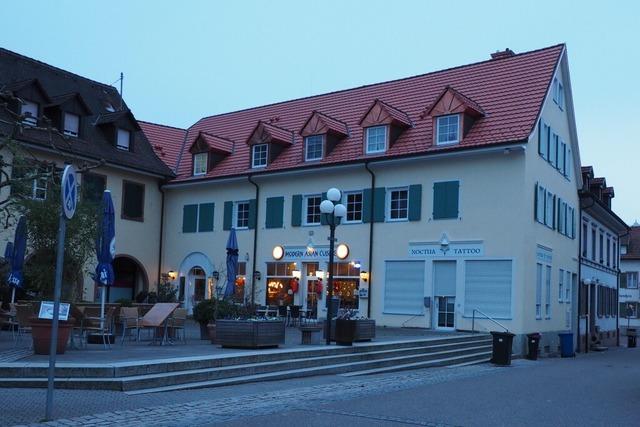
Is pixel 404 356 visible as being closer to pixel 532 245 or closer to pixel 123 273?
pixel 532 245

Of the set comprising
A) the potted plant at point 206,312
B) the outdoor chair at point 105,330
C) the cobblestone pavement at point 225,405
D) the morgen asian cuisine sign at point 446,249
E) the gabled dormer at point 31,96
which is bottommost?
the cobblestone pavement at point 225,405

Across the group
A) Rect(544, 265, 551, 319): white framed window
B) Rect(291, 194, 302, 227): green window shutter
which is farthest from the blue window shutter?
Rect(544, 265, 551, 319): white framed window

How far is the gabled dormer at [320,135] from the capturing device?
29953mm

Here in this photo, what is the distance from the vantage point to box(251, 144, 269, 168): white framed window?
32.0 m

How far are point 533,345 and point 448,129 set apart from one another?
25.3 ft

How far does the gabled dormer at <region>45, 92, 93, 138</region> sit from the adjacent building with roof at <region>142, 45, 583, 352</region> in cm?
520

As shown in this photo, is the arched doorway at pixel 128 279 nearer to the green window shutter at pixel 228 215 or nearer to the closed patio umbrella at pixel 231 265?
the green window shutter at pixel 228 215

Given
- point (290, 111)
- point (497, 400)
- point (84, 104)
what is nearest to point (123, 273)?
point (84, 104)

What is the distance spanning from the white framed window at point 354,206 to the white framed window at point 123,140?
33.6ft

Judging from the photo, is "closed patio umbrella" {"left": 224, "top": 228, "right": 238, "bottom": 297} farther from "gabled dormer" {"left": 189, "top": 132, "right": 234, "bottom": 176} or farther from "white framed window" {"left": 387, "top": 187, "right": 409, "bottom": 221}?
"gabled dormer" {"left": 189, "top": 132, "right": 234, "bottom": 176}

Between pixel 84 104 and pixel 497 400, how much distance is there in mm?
22852

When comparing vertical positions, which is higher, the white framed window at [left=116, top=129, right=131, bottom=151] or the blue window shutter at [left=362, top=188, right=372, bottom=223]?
the white framed window at [left=116, top=129, right=131, bottom=151]

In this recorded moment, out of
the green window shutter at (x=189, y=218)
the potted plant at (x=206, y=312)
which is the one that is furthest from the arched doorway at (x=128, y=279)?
the potted plant at (x=206, y=312)

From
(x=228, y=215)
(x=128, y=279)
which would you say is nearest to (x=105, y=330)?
(x=228, y=215)
